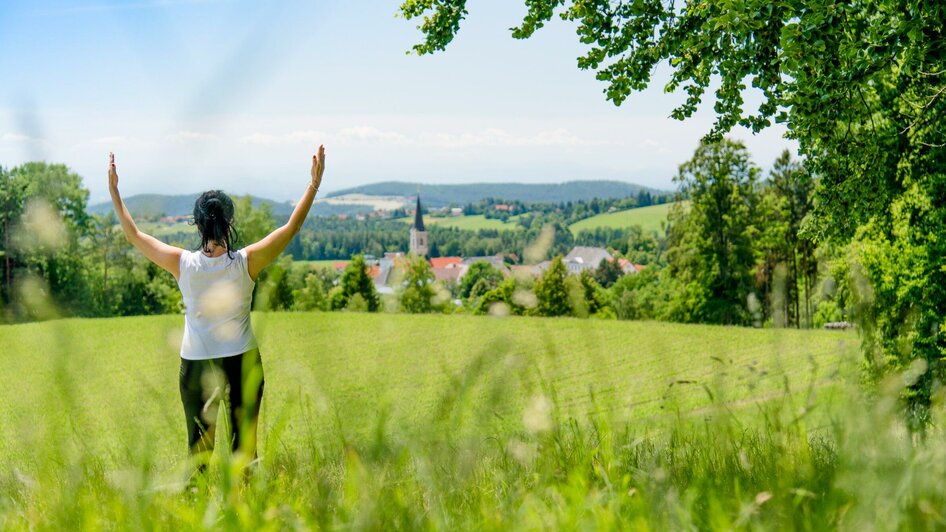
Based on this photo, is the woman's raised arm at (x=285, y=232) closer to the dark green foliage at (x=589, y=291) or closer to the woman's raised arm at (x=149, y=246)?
the woman's raised arm at (x=149, y=246)

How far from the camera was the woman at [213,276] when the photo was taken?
172 inches

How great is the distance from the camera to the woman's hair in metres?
4.67

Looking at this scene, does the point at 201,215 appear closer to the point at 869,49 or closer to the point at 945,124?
the point at 869,49

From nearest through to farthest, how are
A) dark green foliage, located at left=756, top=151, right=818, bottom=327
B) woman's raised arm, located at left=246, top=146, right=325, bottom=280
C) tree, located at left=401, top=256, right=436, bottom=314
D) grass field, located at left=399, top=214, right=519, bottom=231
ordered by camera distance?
tree, located at left=401, top=256, right=436, bottom=314 → woman's raised arm, located at left=246, top=146, right=325, bottom=280 → dark green foliage, located at left=756, top=151, right=818, bottom=327 → grass field, located at left=399, top=214, right=519, bottom=231

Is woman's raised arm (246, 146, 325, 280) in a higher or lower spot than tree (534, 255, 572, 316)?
higher

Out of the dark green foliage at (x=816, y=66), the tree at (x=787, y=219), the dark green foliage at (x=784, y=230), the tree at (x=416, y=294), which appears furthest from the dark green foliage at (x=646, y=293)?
the tree at (x=416, y=294)

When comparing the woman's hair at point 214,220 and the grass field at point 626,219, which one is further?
the grass field at point 626,219

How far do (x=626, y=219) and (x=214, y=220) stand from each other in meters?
159

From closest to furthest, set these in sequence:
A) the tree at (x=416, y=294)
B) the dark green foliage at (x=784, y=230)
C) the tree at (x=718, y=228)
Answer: the tree at (x=416, y=294), the dark green foliage at (x=784, y=230), the tree at (x=718, y=228)

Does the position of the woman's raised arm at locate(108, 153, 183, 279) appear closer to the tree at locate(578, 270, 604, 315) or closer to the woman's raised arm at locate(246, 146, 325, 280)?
the woman's raised arm at locate(246, 146, 325, 280)

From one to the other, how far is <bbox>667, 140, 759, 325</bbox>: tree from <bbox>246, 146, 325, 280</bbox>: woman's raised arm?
41.9 metres

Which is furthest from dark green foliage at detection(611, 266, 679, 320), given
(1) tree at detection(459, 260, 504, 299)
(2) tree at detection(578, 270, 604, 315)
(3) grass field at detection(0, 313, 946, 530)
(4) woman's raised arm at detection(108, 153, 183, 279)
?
(3) grass field at detection(0, 313, 946, 530)

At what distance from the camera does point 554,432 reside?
2322 millimetres

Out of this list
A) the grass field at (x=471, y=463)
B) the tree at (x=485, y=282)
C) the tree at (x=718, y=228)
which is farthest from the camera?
the tree at (x=718, y=228)
